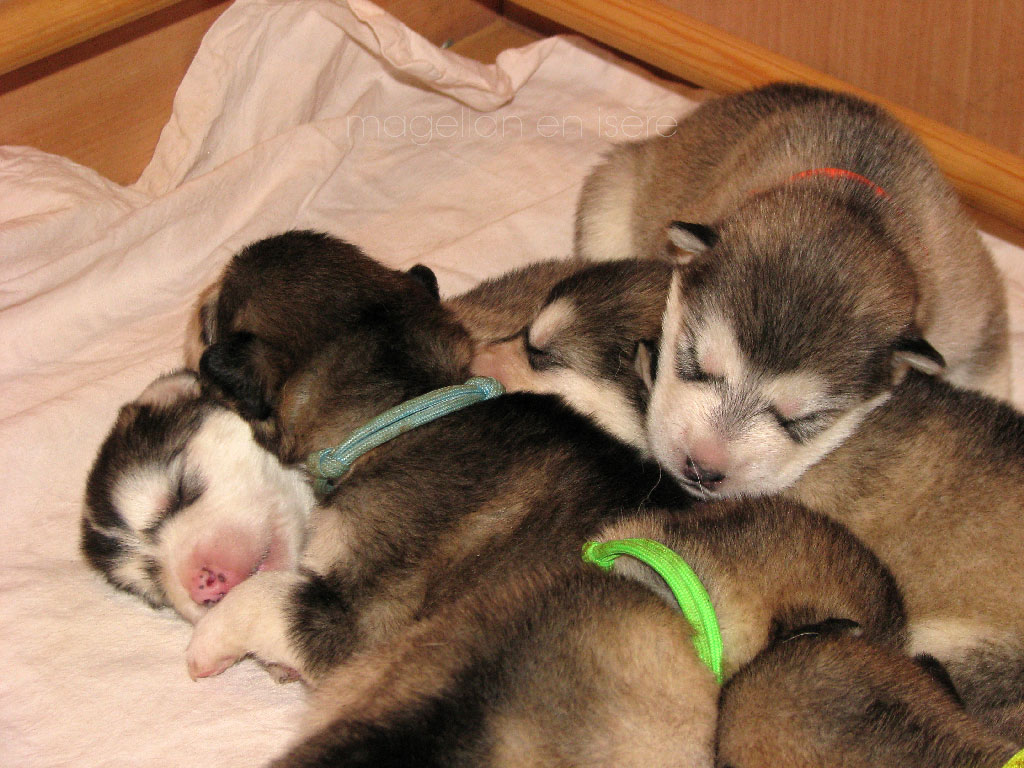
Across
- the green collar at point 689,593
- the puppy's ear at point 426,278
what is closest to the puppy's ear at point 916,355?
the green collar at point 689,593

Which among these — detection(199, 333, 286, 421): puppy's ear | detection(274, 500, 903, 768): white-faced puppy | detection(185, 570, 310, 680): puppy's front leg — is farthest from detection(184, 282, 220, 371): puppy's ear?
detection(274, 500, 903, 768): white-faced puppy

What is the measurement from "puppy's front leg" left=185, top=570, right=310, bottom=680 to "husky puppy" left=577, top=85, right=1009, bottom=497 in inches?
43.3

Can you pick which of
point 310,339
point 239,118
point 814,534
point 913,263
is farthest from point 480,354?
point 239,118

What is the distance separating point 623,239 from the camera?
4.17m

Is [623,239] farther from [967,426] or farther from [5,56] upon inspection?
[5,56]

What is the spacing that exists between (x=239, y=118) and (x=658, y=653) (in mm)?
3459

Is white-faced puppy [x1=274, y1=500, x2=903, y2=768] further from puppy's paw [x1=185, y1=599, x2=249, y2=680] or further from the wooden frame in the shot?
the wooden frame

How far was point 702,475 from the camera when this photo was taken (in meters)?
2.85

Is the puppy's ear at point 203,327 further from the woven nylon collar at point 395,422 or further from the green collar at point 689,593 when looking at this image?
the green collar at point 689,593

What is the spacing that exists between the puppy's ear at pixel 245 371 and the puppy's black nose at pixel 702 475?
1.14m

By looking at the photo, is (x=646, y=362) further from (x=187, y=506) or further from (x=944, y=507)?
(x=187, y=506)

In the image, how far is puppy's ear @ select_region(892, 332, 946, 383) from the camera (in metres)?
2.84

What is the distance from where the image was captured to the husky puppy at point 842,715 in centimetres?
198

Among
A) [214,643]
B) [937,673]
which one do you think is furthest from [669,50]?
[214,643]
